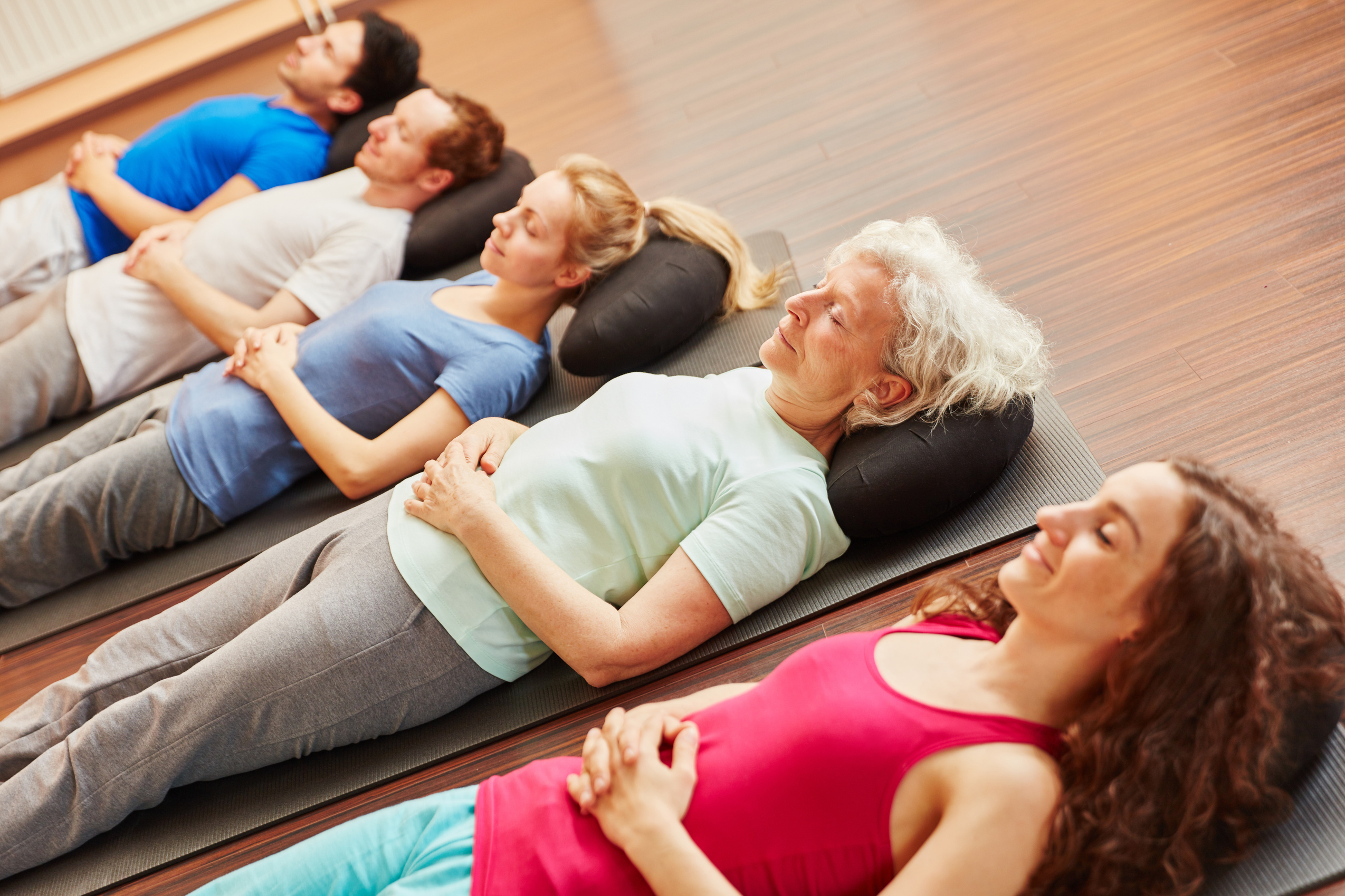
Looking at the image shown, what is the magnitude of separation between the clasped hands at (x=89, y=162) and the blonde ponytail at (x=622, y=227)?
161cm

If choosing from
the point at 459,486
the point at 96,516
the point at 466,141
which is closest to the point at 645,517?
the point at 459,486

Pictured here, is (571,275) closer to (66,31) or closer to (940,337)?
(940,337)

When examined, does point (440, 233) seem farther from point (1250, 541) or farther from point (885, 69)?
point (1250, 541)

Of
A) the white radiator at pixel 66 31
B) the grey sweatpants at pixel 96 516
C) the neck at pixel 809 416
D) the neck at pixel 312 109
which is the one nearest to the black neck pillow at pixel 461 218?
the neck at pixel 312 109

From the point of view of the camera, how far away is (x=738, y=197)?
3.04 m

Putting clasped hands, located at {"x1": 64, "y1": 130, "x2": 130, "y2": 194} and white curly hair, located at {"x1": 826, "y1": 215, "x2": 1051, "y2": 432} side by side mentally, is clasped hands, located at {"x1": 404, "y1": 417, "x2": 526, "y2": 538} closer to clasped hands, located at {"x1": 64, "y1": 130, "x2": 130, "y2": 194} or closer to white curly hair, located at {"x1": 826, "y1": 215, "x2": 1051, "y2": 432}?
white curly hair, located at {"x1": 826, "y1": 215, "x2": 1051, "y2": 432}

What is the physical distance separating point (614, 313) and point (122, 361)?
1324mm

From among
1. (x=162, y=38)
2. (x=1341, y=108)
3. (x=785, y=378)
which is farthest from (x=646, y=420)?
(x=162, y=38)

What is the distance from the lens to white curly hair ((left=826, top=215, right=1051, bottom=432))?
1.56 meters

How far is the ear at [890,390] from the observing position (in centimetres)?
161

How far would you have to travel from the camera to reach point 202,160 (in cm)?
295

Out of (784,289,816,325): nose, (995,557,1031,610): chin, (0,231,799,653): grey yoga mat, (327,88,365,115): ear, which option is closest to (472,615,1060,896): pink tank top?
(995,557,1031,610): chin

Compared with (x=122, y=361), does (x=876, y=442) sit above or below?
below

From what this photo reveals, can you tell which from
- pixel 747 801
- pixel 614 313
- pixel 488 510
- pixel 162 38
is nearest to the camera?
pixel 747 801
